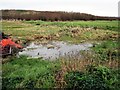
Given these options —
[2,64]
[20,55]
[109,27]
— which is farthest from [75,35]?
[2,64]

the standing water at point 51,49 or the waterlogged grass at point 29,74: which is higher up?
the standing water at point 51,49

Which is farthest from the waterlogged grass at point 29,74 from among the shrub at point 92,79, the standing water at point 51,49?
the standing water at point 51,49

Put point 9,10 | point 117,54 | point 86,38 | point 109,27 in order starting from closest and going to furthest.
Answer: point 117,54 < point 86,38 < point 109,27 < point 9,10

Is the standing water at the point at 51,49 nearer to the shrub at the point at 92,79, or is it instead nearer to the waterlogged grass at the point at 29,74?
the waterlogged grass at the point at 29,74

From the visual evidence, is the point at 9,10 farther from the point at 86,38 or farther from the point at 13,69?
the point at 13,69

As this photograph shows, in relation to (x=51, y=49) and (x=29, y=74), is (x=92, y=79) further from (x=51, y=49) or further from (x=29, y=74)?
(x=51, y=49)

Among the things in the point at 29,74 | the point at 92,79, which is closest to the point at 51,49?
the point at 29,74

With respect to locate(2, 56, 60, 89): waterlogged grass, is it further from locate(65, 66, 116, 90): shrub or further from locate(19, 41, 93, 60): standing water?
locate(19, 41, 93, 60): standing water

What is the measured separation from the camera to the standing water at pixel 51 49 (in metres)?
19.2

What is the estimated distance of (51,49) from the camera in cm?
2175

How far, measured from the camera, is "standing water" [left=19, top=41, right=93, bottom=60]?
62.8 ft

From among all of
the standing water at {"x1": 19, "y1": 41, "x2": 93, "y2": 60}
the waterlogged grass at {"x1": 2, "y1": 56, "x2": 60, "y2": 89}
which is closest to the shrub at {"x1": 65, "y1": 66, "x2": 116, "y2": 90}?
the waterlogged grass at {"x1": 2, "y1": 56, "x2": 60, "y2": 89}

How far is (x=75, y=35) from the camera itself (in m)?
28.0

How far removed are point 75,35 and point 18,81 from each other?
15126mm
